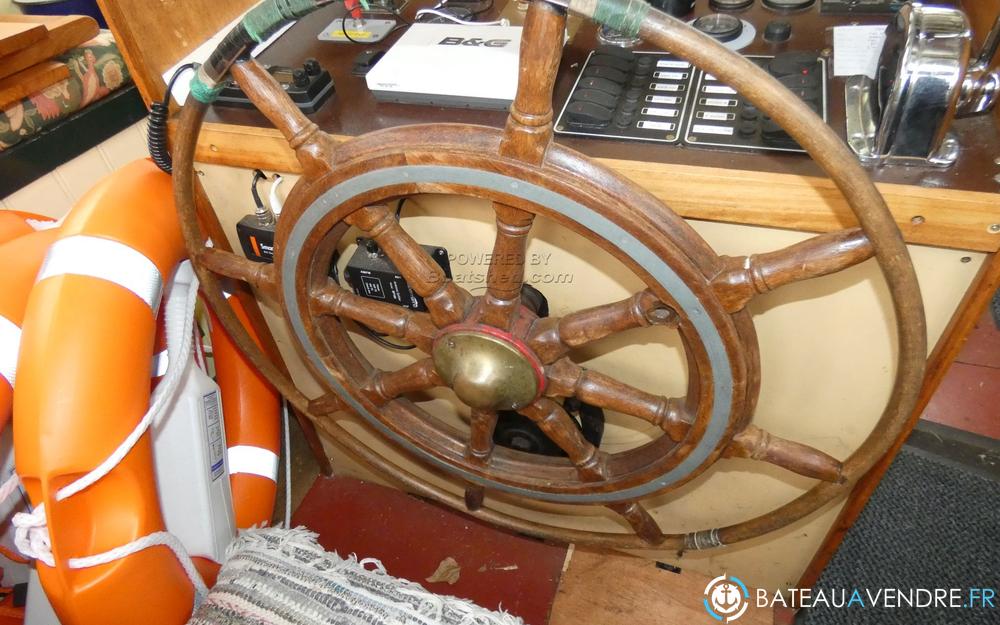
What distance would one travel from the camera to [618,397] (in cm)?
80

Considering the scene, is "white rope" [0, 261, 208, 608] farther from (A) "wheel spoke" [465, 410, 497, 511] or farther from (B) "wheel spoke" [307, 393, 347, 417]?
(A) "wheel spoke" [465, 410, 497, 511]

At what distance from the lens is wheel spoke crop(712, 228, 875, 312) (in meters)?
0.57

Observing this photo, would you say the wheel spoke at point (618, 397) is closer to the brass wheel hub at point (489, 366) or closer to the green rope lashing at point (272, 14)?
the brass wheel hub at point (489, 366)

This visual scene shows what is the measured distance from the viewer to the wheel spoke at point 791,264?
57 centimetres

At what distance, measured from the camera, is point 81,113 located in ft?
4.15

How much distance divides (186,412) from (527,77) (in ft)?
2.60

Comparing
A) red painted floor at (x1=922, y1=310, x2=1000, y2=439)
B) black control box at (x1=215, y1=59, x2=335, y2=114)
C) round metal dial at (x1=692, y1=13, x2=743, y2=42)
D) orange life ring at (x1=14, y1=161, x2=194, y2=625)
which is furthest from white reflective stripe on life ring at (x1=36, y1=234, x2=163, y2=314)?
red painted floor at (x1=922, y1=310, x2=1000, y2=439)

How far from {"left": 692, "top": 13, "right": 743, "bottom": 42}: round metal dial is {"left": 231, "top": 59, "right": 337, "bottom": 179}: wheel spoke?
1.85ft

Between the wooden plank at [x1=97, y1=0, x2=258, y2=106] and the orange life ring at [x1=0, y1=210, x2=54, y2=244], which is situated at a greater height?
the wooden plank at [x1=97, y1=0, x2=258, y2=106]

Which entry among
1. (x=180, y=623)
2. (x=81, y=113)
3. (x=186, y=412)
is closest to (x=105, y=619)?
(x=180, y=623)

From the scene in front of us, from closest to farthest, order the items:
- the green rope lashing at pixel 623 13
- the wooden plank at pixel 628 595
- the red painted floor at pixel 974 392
Answer: 1. the green rope lashing at pixel 623 13
2. the wooden plank at pixel 628 595
3. the red painted floor at pixel 974 392

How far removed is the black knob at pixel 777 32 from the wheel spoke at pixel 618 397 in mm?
526

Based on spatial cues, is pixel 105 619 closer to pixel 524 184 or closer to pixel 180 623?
pixel 180 623

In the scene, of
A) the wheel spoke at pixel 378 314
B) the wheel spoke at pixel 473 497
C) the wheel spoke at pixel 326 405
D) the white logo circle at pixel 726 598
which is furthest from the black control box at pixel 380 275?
the white logo circle at pixel 726 598
